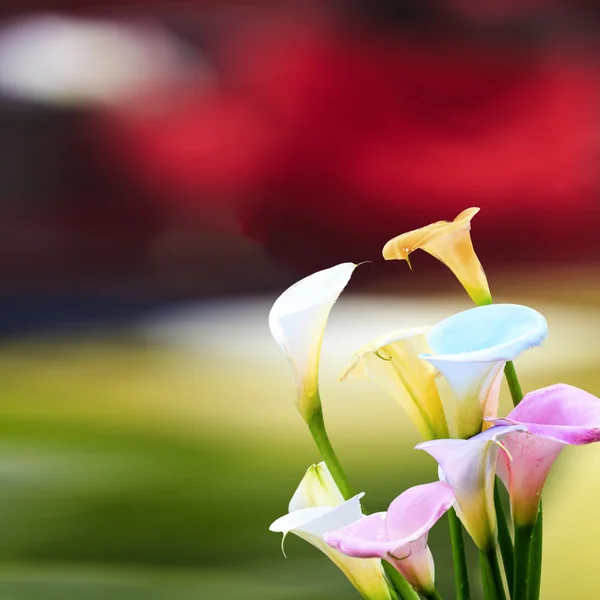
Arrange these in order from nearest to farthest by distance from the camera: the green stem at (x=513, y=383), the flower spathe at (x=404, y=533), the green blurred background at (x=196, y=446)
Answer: the flower spathe at (x=404, y=533)
the green stem at (x=513, y=383)
the green blurred background at (x=196, y=446)

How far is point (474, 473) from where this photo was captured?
0.34 m

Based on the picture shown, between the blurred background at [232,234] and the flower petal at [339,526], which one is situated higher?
the blurred background at [232,234]

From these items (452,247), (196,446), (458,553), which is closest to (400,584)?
(458,553)

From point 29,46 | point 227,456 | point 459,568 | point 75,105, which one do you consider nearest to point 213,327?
point 227,456

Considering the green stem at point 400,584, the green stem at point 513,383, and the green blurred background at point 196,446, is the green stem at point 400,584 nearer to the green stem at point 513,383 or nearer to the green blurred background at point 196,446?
the green stem at point 513,383

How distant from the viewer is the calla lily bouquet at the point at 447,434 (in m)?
0.33

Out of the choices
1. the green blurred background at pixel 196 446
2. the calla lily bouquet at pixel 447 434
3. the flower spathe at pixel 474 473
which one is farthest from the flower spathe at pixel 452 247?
the green blurred background at pixel 196 446

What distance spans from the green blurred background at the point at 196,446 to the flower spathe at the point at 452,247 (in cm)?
51

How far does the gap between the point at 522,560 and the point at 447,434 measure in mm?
68

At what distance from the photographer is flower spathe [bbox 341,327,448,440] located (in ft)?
1.31

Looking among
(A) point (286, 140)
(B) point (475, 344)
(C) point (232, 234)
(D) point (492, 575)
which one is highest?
(A) point (286, 140)

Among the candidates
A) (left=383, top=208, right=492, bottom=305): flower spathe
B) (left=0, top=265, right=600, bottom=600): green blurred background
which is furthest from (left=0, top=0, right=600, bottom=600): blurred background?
(left=383, top=208, right=492, bottom=305): flower spathe

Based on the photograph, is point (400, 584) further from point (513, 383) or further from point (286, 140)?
point (286, 140)

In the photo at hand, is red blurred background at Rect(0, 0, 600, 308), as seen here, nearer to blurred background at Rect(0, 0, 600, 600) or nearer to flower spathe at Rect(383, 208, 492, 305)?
blurred background at Rect(0, 0, 600, 600)
